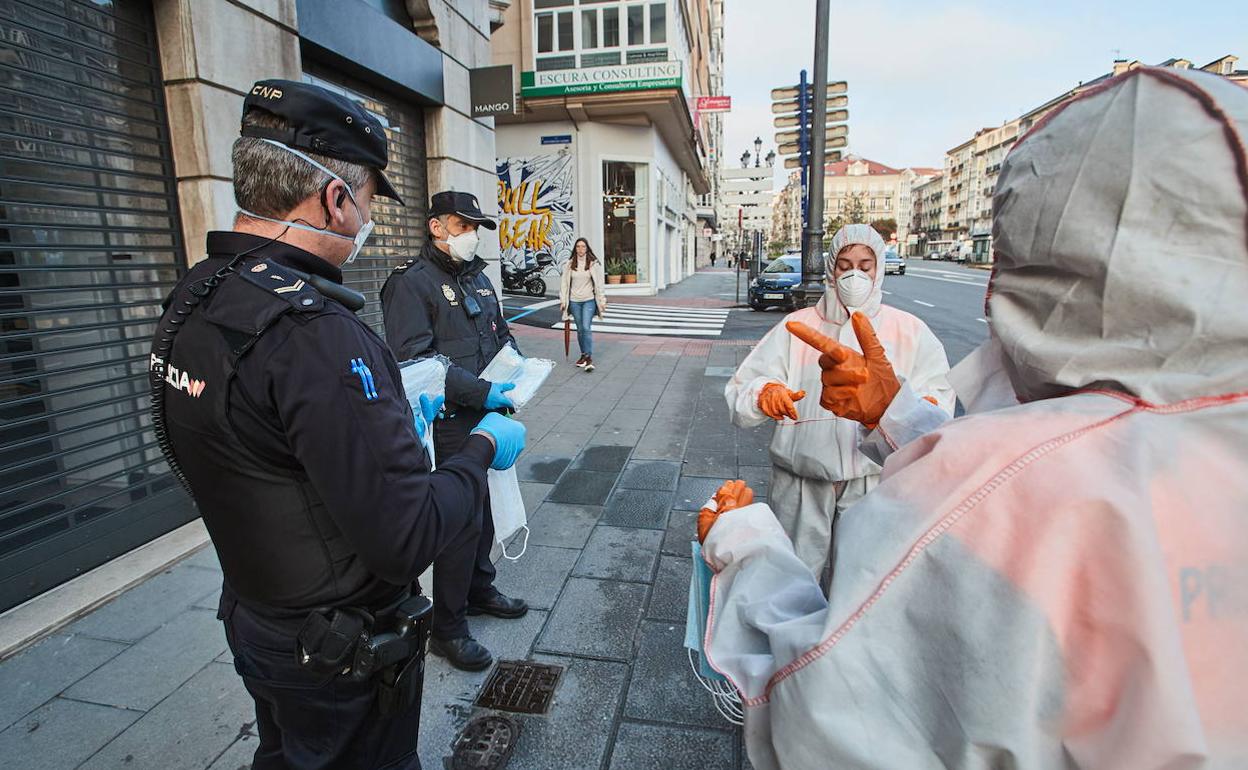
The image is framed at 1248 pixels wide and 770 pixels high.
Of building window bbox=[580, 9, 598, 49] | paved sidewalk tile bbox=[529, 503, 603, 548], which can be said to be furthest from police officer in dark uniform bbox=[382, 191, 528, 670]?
building window bbox=[580, 9, 598, 49]

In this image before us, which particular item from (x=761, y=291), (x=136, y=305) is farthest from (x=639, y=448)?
A: (x=761, y=291)

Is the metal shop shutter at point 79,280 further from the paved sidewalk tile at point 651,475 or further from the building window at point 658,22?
the building window at point 658,22

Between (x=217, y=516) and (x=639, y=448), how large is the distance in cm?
469

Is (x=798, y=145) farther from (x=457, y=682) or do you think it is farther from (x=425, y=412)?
(x=457, y=682)

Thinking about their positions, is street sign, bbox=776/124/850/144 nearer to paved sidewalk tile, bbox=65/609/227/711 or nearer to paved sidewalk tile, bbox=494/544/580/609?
paved sidewalk tile, bbox=494/544/580/609

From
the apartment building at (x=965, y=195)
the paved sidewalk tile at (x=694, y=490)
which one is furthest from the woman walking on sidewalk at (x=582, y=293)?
the apartment building at (x=965, y=195)

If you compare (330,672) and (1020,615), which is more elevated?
(1020,615)

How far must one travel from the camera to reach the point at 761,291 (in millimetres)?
17875

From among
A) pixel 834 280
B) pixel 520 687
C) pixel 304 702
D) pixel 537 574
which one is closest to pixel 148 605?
pixel 537 574

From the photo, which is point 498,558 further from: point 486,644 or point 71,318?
point 71,318

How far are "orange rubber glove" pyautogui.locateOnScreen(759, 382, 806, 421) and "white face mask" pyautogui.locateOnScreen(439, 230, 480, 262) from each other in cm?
156

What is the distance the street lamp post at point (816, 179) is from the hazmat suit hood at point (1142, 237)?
7.44 metres

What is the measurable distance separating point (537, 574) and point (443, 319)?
5.04 ft

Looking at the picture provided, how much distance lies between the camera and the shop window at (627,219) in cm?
2217
